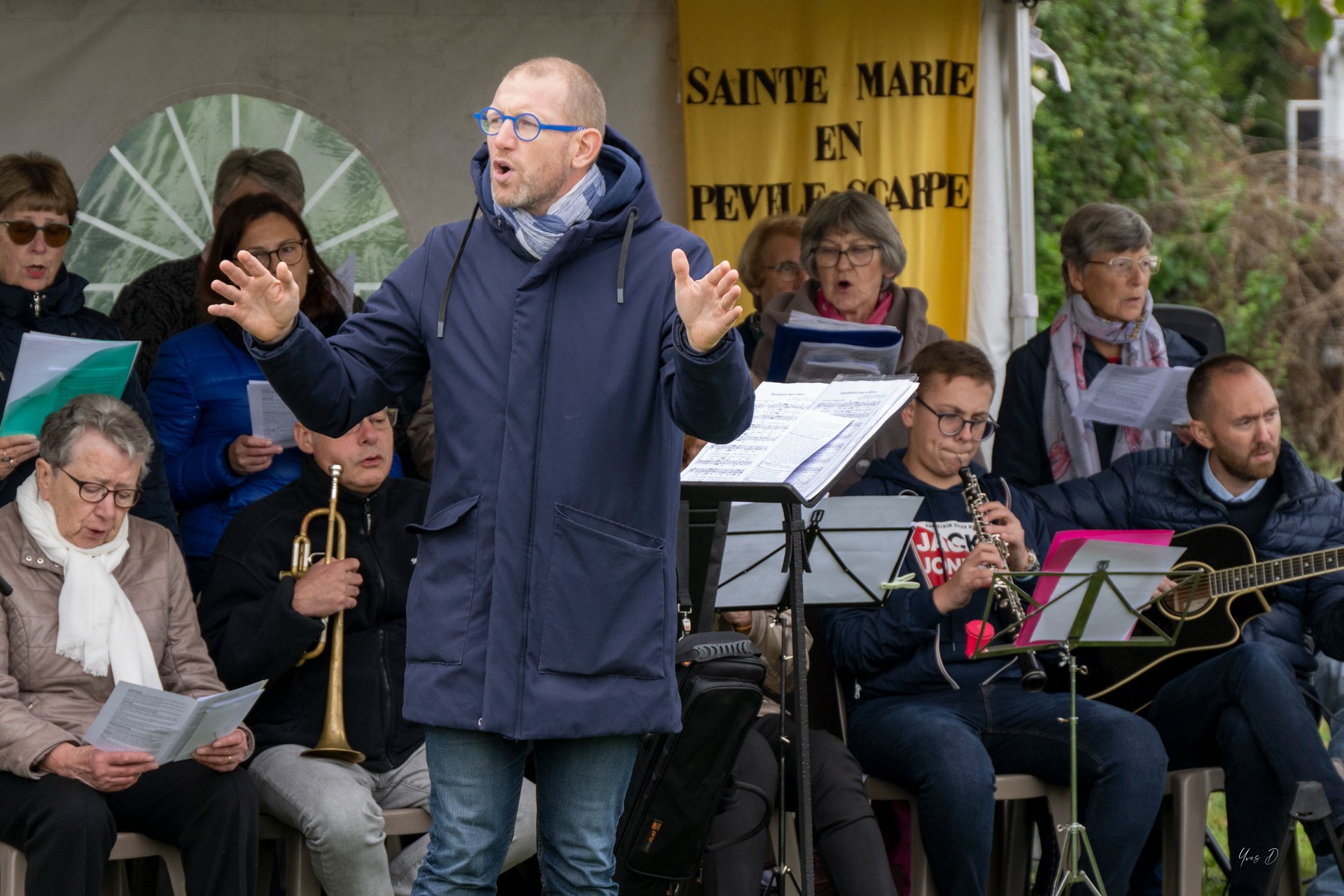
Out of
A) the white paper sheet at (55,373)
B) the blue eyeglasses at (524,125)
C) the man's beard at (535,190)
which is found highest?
the blue eyeglasses at (524,125)

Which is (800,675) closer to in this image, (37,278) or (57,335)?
(57,335)

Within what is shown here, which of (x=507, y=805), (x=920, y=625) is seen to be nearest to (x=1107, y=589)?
(x=920, y=625)

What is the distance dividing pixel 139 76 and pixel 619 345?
3.23m

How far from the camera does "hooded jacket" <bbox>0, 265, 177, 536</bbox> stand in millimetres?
4223

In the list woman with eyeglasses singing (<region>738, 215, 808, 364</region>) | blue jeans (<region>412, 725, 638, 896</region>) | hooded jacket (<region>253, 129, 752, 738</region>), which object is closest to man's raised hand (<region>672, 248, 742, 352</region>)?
hooded jacket (<region>253, 129, 752, 738</region>)

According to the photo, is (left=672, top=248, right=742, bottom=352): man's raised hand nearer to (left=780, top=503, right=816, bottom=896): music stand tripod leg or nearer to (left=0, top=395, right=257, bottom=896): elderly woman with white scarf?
(left=780, top=503, right=816, bottom=896): music stand tripod leg

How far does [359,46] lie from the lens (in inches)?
220

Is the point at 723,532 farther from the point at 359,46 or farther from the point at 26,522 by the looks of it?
the point at 359,46

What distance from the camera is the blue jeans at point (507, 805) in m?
2.76

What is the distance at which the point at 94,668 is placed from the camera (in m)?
3.79

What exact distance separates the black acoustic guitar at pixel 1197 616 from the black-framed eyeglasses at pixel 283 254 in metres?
2.43

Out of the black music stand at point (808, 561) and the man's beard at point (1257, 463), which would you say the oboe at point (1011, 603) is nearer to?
the black music stand at point (808, 561)

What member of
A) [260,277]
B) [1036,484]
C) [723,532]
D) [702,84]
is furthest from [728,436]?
[702,84]

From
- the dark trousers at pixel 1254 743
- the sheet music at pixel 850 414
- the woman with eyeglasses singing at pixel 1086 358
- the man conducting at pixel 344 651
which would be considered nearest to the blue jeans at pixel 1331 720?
the dark trousers at pixel 1254 743
